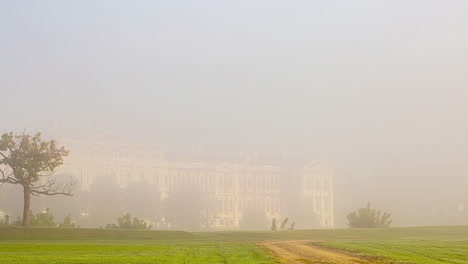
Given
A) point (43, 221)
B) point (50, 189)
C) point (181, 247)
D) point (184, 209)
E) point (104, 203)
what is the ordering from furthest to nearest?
point (184, 209), point (104, 203), point (50, 189), point (43, 221), point (181, 247)

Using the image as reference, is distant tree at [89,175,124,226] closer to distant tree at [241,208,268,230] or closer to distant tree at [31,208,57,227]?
distant tree at [241,208,268,230]

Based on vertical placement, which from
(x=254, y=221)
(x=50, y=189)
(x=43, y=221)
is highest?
(x=50, y=189)

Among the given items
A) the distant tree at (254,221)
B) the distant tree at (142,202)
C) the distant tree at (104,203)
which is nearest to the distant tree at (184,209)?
the distant tree at (142,202)

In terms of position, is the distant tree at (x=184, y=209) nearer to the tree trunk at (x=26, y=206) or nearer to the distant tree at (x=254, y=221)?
the distant tree at (x=254, y=221)

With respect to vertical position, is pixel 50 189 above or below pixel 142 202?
above

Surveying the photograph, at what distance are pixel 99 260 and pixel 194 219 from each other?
417 feet

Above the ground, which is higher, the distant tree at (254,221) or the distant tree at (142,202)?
the distant tree at (142,202)

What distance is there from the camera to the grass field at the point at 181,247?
113 feet

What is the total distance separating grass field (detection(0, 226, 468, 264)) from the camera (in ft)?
113

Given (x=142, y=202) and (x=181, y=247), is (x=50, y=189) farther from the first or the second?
(x=142, y=202)

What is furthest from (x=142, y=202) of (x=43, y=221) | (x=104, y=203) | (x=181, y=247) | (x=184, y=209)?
(x=181, y=247)

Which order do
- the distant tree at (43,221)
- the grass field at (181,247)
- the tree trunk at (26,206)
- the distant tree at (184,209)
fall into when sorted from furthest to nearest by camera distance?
the distant tree at (184,209)
the distant tree at (43,221)
the tree trunk at (26,206)
the grass field at (181,247)

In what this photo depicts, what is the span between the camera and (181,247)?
47188mm

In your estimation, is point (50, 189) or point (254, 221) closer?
point (50, 189)
